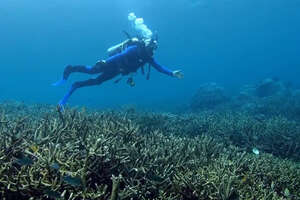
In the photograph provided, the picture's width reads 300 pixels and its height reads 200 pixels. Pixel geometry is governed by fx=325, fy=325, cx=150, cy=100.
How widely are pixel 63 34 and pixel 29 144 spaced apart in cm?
12244

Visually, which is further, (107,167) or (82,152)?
(82,152)

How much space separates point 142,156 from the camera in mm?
4844

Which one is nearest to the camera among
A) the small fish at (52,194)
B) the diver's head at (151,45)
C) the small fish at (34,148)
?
the small fish at (52,194)

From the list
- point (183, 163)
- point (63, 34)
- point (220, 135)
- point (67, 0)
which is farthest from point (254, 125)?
point (63, 34)

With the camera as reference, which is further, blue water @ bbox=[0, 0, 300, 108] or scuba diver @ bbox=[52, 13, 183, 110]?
blue water @ bbox=[0, 0, 300, 108]

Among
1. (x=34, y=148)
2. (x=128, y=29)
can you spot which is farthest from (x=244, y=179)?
(x=128, y=29)

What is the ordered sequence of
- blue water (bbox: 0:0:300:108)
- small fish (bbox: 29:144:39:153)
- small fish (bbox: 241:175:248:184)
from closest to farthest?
1. small fish (bbox: 29:144:39:153)
2. small fish (bbox: 241:175:248:184)
3. blue water (bbox: 0:0:300:108)

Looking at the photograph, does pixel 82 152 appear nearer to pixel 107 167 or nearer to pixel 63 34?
pixel 107 167

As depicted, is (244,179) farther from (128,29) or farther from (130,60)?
(128,29)

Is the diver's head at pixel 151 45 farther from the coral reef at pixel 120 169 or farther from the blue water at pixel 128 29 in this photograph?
Answer: the blue water at pixel 128 29

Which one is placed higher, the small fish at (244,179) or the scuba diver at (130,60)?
the scuba diver at (130,60)

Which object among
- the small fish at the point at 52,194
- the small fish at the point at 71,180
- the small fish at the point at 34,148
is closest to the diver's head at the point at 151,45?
the small fish at the point at 34,148

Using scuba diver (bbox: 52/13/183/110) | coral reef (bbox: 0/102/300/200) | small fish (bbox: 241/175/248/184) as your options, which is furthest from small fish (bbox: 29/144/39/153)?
scuba diver (bbox: 52/13/183/110)

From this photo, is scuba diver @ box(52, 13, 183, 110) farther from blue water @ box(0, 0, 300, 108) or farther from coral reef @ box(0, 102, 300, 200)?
blue water @ box(0, 0, 300, 108)
